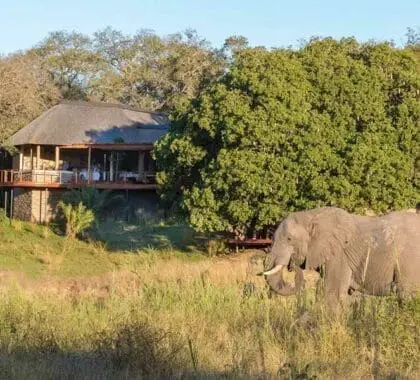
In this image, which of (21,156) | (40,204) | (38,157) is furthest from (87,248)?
(21,156)

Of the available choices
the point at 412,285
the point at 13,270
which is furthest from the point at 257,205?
the point at 412,285

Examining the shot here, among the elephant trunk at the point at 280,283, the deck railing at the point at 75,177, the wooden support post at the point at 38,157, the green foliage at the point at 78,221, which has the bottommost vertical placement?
the green foliage at the point at 78,221

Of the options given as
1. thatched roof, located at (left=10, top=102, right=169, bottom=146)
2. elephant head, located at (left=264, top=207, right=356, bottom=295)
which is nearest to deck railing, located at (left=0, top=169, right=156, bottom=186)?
thatched roof, located at (left=10, top=102, right=169, bottom=146)

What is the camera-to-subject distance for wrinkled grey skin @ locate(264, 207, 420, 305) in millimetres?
11453

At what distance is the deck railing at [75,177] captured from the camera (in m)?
43.2

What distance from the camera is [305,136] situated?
1036 inches

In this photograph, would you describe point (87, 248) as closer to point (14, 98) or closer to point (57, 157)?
point (14, 98)

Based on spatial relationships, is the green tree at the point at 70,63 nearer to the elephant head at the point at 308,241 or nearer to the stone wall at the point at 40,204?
the stone wall at the point at 40,204

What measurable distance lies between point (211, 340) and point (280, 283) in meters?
2.94

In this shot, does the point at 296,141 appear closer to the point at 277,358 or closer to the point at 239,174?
the point at 239,174

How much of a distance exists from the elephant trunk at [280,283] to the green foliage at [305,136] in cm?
1423

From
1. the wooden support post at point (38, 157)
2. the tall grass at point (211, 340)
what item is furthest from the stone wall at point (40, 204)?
the tall grass at point (211, 340)

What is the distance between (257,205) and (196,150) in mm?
2874

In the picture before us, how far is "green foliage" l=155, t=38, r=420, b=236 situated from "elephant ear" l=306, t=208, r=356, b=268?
45.1 ft
